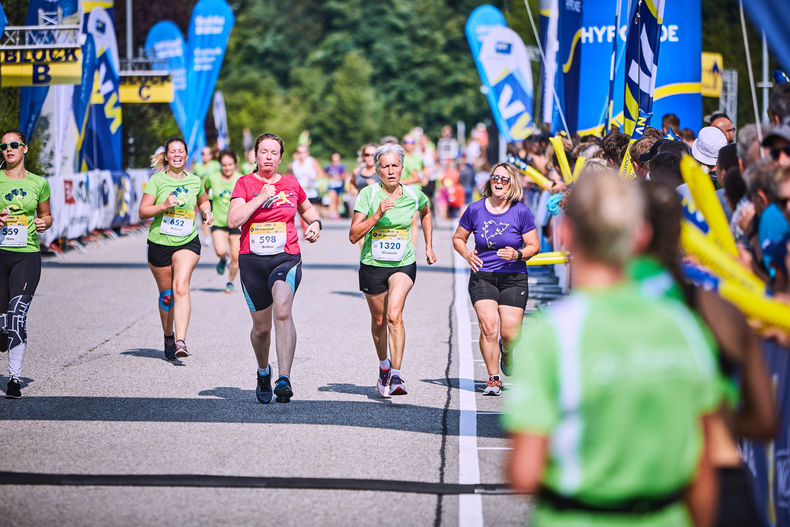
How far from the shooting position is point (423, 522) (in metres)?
5.40

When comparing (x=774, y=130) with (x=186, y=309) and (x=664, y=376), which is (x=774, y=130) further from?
(x=186, y=309)

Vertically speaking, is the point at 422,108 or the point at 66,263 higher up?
the point at 422,108

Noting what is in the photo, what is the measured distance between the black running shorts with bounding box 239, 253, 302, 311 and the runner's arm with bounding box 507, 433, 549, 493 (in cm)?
551

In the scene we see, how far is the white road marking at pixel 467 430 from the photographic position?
562 centimetres

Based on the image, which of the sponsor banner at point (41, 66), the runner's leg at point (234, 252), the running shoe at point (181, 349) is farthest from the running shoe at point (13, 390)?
the sponsor banner at point (41, 66)

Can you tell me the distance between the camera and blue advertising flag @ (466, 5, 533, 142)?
65.7 feet

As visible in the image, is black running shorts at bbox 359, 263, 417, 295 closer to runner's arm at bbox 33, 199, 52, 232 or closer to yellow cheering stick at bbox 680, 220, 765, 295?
runner's arm at bbox 33, 199, 52, 232

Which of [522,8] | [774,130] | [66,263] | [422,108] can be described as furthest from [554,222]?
[422,108]

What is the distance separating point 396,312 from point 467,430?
52.6 inches

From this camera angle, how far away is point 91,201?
73.8 feet

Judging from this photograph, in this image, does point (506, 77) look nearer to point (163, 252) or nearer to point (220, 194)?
point (220, 194)

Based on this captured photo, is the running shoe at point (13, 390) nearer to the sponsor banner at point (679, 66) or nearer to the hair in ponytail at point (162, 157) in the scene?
the hair in ponytail at point (162, 157)

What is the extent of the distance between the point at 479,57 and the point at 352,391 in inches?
510

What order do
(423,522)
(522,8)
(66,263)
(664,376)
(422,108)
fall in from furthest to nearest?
(422,108), (522,8), (66,263), (423,522), (664,376)
